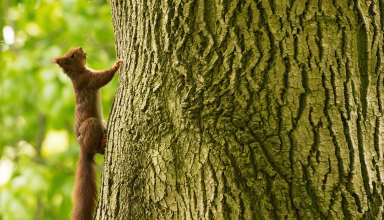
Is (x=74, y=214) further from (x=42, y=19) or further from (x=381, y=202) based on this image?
(x=42, y=19)

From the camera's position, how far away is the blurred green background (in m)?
5.88

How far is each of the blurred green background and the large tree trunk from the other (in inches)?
120

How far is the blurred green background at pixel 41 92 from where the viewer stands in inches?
232

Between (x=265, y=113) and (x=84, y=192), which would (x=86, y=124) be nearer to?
(x=84, y=192)

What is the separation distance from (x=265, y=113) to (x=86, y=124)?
4.46ft

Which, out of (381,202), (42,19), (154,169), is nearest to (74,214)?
(154,169)

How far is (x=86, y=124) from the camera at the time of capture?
3.32 metres

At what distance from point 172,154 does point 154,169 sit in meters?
0.10

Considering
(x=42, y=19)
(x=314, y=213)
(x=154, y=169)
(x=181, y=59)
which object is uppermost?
(x=42, y=19)

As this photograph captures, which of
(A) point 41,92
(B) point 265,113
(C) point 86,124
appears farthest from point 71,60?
(A) point 41,92

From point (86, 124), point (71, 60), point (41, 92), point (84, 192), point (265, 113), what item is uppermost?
point (41, 92)

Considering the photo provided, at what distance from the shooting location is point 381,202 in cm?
229

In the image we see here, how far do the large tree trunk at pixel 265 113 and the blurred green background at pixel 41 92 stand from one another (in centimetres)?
304

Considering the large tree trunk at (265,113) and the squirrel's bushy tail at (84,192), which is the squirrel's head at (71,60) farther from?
the large tree trunk at (265,113)
